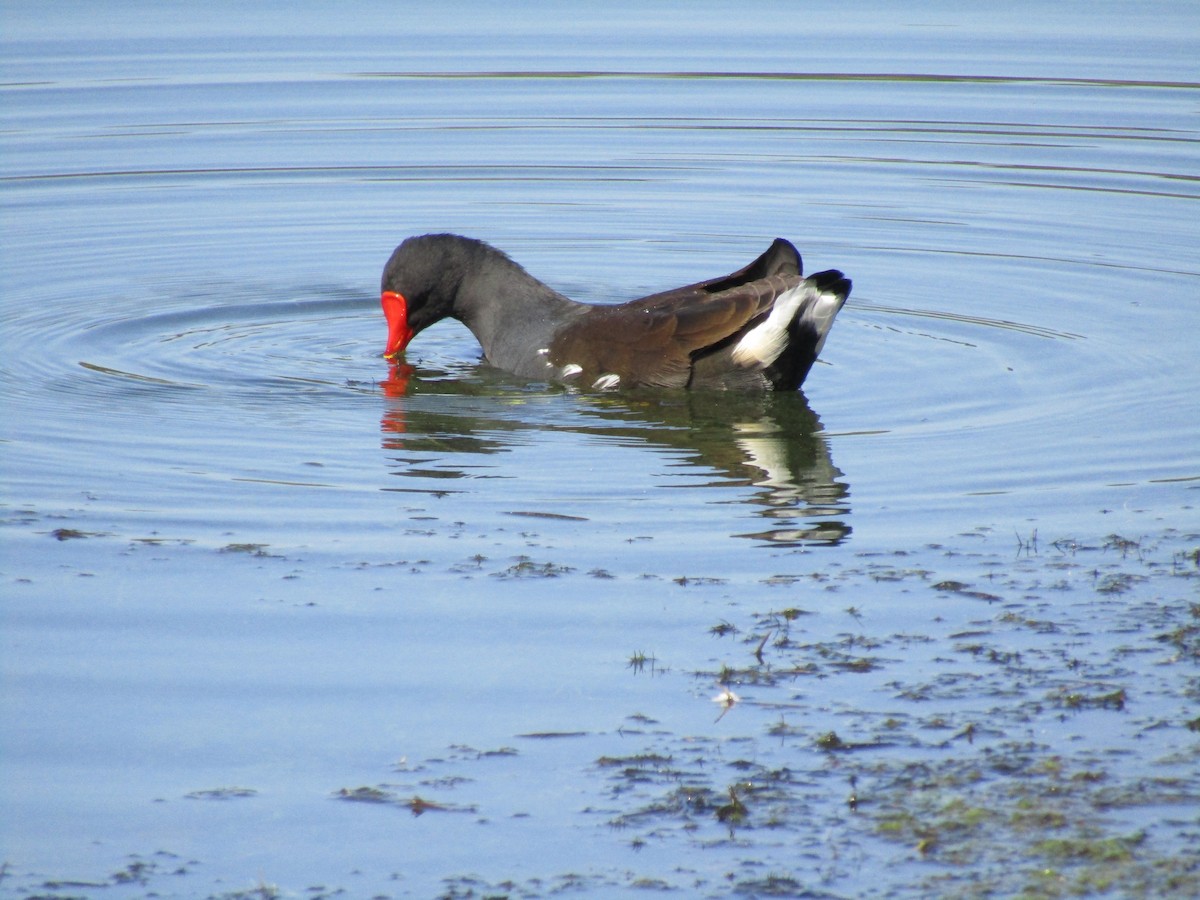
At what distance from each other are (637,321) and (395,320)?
1496 millimetres

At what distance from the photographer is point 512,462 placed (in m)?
6.84

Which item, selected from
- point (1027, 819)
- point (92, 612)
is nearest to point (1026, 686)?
point (1027, 819)

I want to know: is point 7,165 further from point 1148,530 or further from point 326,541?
point 1148,530

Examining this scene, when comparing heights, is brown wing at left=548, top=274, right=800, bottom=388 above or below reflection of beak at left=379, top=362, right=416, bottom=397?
above

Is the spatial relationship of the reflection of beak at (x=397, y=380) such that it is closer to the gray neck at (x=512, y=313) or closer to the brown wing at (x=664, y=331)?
the gray neck at (x=512, y=313)

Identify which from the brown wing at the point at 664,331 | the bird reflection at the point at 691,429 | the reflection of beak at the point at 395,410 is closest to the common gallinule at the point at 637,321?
the brown wing at the point at 664,331

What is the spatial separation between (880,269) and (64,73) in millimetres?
9846

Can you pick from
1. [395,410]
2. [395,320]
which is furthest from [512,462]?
Result: [395,320]

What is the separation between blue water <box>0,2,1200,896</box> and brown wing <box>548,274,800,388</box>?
0.20 m

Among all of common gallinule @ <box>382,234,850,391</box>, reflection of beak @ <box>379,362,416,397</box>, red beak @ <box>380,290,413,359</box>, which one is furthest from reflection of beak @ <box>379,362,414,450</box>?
common gallinule @ <box>382,234,850,391</box>

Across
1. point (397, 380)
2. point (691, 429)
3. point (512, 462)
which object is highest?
point (397, 380)

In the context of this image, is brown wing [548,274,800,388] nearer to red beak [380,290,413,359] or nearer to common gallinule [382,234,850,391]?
common gallinule [382,234,850,391]

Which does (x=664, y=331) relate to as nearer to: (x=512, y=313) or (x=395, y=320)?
(x=512, y=313)

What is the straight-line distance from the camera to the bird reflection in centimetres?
632
